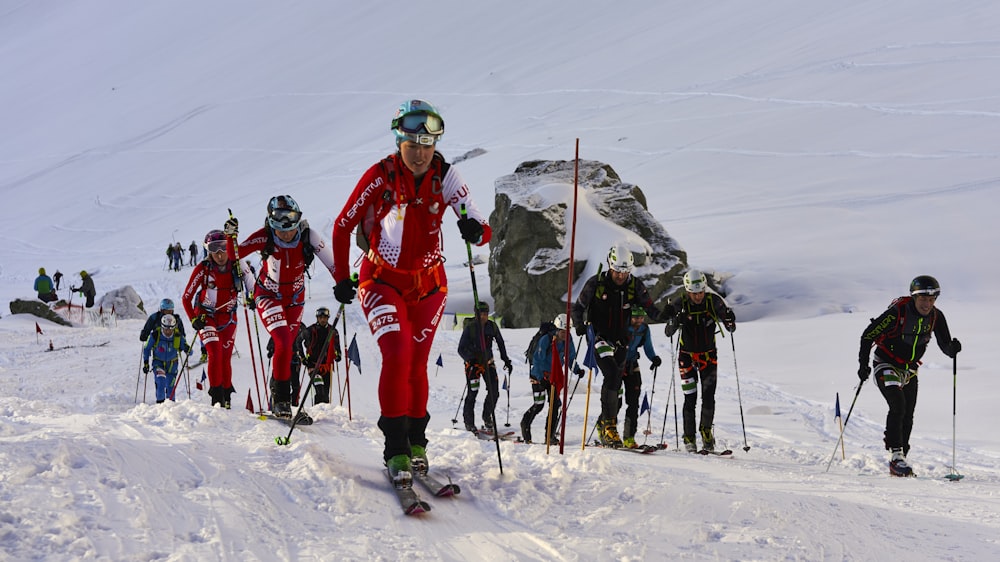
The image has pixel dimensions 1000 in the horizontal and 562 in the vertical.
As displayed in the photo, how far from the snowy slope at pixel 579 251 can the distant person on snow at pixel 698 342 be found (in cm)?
86

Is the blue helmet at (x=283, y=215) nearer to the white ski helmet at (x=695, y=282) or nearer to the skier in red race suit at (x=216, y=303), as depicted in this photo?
the skier in red race suit at (x=216, y=303)

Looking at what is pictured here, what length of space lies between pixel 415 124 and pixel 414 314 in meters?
1.19

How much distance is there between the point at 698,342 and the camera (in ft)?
35.3

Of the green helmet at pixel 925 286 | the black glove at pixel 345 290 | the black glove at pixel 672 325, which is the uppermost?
the green helmet at pixel 925 286

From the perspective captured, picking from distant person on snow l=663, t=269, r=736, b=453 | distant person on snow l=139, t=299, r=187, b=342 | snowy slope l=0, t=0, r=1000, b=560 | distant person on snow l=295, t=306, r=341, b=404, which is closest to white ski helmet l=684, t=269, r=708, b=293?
distant person on snow l=663, t=269, r=736, b=453

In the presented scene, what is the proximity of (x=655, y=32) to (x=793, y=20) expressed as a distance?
2432 cm

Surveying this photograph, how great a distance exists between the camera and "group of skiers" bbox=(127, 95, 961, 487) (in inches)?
211

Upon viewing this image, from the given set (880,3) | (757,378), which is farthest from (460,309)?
(880,3)

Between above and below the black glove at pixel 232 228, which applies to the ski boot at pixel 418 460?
below

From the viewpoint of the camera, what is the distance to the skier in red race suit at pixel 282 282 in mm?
9070

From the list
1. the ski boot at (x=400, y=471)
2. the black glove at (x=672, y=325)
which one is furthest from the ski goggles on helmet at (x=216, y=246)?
the ski boot at (x=400, y=471)

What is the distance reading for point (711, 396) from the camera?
10734 millimetres

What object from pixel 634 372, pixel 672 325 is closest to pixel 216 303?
pixel 634 372

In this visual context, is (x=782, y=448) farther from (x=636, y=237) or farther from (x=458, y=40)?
(x=458, y=40)
